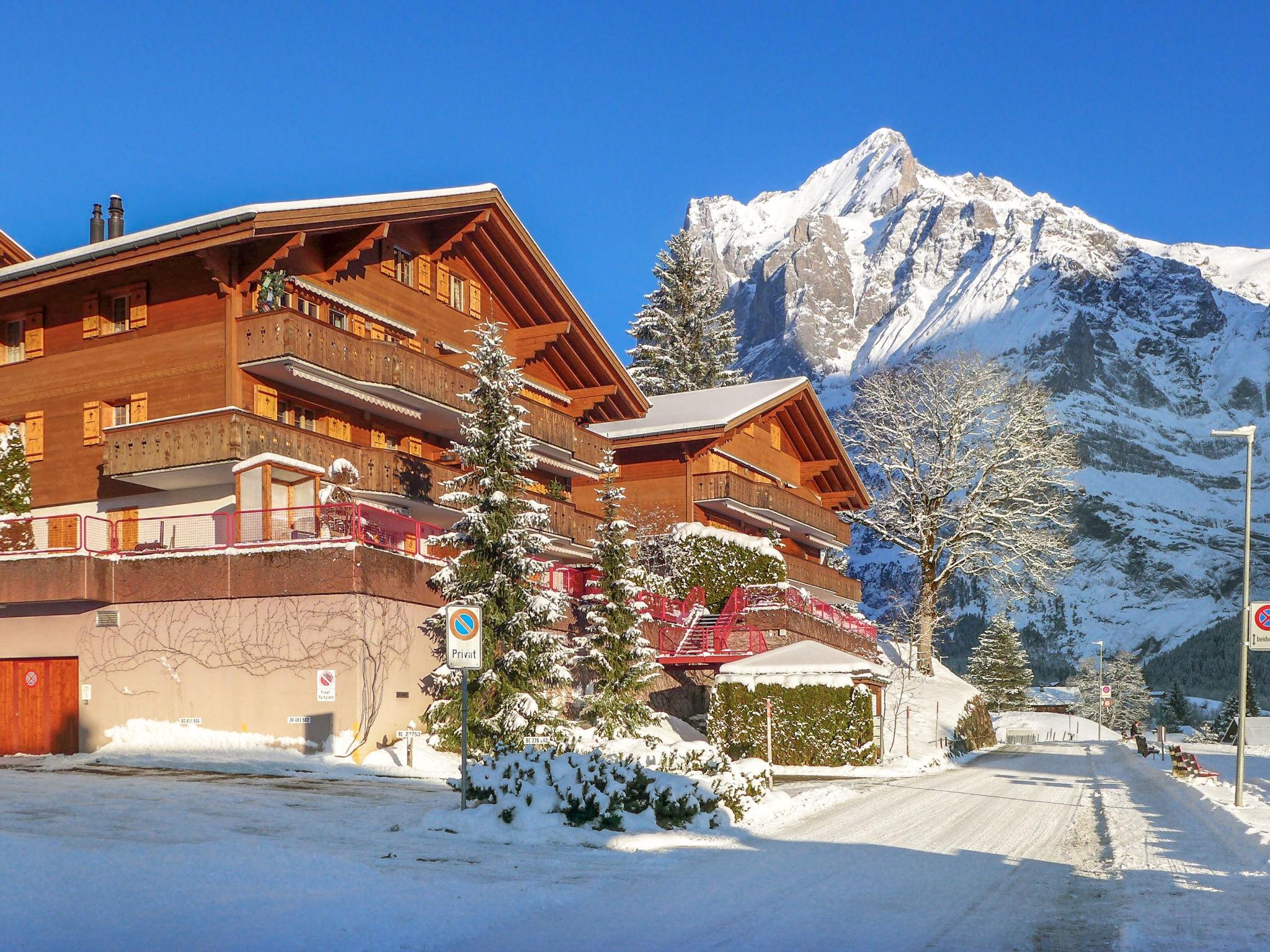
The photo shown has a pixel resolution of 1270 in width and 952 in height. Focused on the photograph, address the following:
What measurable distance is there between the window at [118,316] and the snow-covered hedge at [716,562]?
18.6 m

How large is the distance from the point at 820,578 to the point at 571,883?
4244 cm

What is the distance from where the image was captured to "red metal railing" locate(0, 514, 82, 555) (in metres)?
28.2

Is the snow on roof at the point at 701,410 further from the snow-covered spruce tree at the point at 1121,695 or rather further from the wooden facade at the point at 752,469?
the snow-covered spruce tree at the point at 1121,695

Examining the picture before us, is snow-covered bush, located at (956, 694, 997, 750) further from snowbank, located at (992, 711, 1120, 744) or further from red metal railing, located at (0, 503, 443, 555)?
red metal railing, located at (0, 503, 443, 555)

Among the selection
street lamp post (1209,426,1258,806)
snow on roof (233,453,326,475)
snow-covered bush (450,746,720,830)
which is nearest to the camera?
snow-covered bush (450,746,720,830)

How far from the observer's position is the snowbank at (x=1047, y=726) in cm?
8206

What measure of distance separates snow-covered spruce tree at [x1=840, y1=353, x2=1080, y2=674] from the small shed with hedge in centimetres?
2309

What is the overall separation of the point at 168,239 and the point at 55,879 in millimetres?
21299

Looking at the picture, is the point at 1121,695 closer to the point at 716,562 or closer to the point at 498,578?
the point at 716,562

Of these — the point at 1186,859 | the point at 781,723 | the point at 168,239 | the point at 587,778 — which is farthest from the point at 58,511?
the point at 1186,859

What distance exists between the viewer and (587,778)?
55.2 ft

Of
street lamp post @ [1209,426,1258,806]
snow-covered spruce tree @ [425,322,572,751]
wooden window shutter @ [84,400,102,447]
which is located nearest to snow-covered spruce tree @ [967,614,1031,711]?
street lamp post @ [1209,426,1258,806]

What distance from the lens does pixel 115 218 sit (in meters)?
38.5

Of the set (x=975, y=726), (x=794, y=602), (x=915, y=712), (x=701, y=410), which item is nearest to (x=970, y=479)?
(x=975, y=726)
